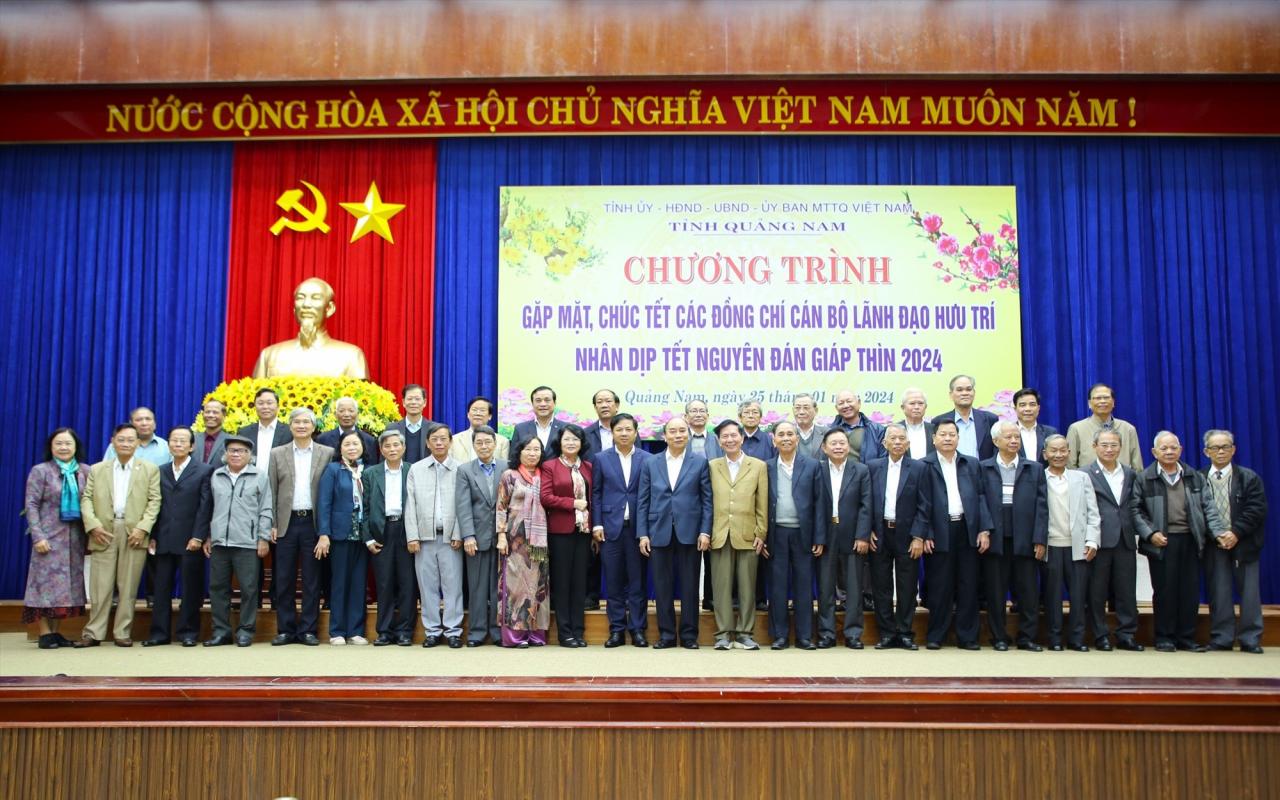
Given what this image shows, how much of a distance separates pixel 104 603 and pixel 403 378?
278 cm

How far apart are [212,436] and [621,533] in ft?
8.15

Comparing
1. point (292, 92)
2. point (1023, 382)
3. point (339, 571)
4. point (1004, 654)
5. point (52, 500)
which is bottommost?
point (1004, 654)

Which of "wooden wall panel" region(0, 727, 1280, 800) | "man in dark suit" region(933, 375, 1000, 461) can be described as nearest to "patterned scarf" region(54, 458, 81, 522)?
"wooden wall panel" region(0, 727, 1280, 800)

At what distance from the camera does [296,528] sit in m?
5.83

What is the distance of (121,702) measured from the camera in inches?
141

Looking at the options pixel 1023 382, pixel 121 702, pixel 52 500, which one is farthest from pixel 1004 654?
pixel 52 500

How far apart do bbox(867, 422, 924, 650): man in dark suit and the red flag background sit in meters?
3.77

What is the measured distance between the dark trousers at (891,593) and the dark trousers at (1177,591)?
130 centimetres

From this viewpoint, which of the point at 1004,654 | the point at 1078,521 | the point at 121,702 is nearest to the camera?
the point at 121,702

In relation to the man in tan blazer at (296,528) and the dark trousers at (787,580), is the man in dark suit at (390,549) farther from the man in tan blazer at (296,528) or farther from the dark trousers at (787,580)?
the dark trousers at (787,580)

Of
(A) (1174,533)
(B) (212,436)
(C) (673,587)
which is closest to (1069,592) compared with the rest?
(A) (1174,533)

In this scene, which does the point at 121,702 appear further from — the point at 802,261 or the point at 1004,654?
the point at 802,261

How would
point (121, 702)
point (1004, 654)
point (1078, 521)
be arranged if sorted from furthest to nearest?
point (1078, 521)
point (1004, 654)
point (121, 702)

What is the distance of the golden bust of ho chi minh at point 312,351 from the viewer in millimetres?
7688
